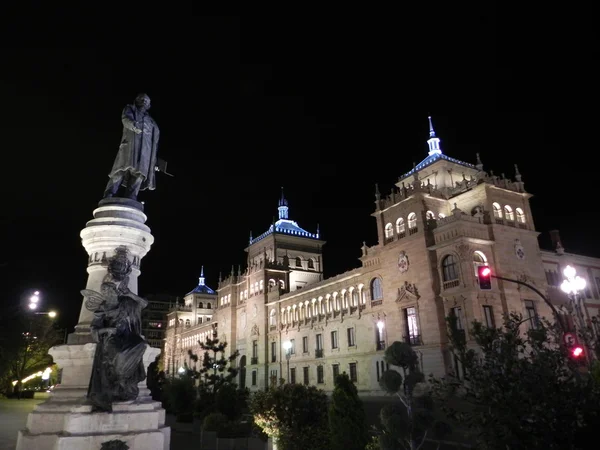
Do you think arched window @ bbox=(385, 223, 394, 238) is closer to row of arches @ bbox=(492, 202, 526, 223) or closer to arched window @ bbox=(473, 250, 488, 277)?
arched window @ bbox=(473, 250, 488, 277)

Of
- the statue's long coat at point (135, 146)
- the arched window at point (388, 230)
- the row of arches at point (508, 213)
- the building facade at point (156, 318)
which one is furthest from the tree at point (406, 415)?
the building facade at point (156, 318)

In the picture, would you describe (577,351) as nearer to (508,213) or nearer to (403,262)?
(403,262)

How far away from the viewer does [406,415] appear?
8703 millimetres

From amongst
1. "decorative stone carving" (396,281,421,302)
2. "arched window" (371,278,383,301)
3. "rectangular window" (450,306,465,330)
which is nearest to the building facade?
"arched window" (371,278,383,301)

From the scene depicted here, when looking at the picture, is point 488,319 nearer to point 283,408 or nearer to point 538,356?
point 283,408

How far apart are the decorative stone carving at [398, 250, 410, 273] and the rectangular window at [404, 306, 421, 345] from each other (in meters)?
3.31

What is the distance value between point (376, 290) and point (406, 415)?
107 feet

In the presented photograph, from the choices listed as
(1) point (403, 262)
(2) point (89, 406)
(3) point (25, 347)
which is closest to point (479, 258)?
(1) point (403, 262)

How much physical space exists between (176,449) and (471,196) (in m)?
32.8

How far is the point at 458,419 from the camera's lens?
5906mm

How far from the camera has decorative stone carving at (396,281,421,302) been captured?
35.1 m

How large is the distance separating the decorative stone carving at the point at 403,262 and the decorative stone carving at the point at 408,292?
47.8 inches

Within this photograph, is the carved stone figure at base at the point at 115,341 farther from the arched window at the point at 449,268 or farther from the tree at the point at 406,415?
the arched window at the point at 449,268

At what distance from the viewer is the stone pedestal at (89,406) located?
7.20m
